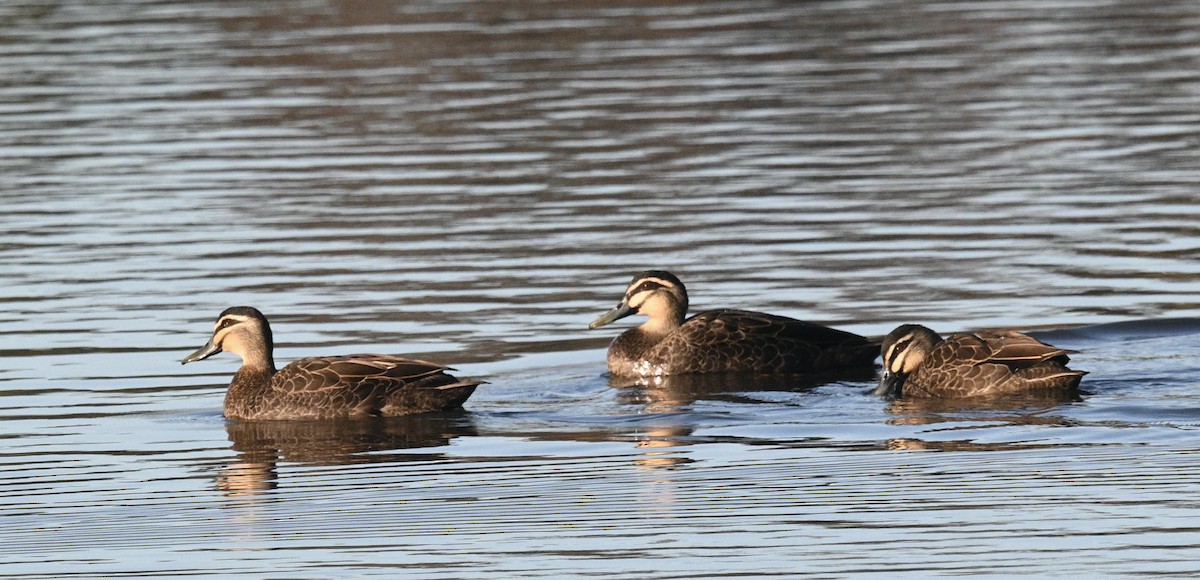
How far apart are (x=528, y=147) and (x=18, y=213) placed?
5.60 m

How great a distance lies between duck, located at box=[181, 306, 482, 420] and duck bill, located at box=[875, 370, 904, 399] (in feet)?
7.98

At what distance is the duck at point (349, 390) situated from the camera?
13.9m

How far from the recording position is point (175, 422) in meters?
14.0

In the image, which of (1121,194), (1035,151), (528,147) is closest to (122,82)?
(528,147)

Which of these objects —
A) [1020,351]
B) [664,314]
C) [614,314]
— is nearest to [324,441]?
[614,314]

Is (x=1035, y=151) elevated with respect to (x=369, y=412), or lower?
elevated

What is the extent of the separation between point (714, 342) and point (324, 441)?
3.07 meters

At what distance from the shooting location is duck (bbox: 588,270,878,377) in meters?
15.0

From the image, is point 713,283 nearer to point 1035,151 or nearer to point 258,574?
point 1035,151

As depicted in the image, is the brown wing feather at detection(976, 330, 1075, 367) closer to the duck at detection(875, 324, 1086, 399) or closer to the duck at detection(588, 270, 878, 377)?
the duck at detection(875, 324, 1086, 399)

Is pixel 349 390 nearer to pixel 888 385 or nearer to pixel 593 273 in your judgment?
pixel 888 385

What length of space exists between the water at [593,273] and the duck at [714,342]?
0.36 metres

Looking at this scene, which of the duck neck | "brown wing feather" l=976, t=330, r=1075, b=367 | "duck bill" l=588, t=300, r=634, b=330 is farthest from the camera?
the duck neck

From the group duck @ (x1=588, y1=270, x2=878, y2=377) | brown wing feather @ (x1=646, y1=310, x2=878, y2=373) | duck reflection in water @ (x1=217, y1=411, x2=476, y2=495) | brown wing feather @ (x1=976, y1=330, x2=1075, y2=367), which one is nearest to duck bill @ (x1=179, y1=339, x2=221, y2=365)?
duck reflection in water @ (x1=217, y1=411, x2=476, y2=495)
